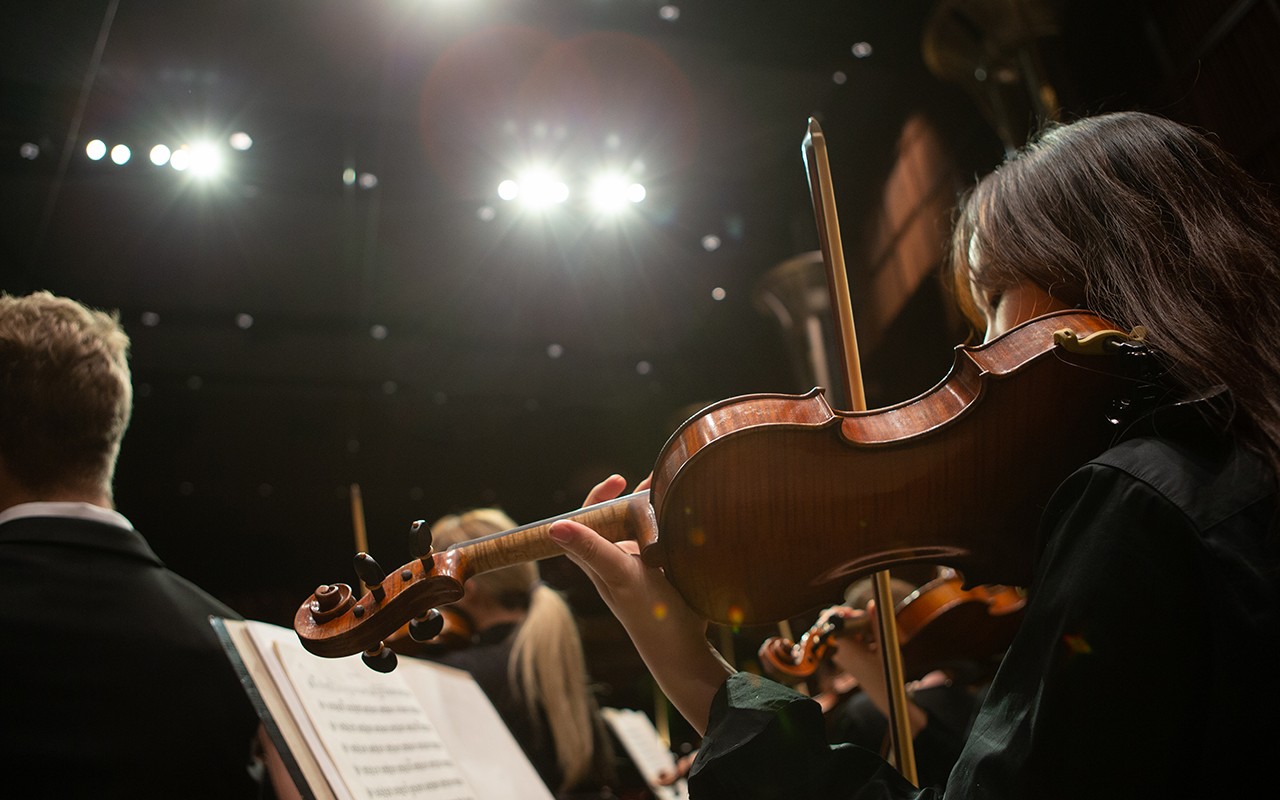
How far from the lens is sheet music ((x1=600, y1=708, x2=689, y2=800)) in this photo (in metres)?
2.96

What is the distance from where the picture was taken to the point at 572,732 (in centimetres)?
251

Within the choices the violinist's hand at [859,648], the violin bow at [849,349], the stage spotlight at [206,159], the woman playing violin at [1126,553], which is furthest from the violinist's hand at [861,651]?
the stage spotlight at [206,159]

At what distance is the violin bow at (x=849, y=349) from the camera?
1133 millimetres

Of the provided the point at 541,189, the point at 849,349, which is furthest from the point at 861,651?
the point at 541,189

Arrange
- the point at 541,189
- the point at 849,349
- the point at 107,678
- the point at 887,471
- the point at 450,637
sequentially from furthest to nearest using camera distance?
the point at 541,189 → the point at 450,637 → the point at 107,678 → the point at 849,349 → the point at 887,471

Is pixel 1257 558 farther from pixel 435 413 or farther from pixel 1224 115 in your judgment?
pixel 435 413

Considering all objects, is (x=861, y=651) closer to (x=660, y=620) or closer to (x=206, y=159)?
(x=660, y=620)

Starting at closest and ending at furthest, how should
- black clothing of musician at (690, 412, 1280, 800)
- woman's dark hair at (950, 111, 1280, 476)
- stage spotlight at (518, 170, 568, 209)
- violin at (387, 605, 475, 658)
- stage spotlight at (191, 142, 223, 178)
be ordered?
black clothing of musician at (690, 412, 1280, 800), woman's dark hair at (950, 111, 1280, 476), violin at (387, 605, 475, 658), stage spotlight at (191, 142, 223, 178), stage spotlight at (518, 170, 568, 209)

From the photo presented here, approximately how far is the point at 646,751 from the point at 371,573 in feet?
8.05

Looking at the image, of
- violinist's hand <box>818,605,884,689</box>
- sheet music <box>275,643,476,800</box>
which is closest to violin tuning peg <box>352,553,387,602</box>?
sheet music <box>275,643,476,800</box>

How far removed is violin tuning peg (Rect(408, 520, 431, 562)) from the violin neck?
0.12ft

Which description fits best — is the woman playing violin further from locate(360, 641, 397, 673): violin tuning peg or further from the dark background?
the dark background

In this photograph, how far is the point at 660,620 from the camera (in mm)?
931

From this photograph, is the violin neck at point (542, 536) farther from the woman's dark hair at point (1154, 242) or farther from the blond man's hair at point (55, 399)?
the blond man's hair at point (55, 399)
